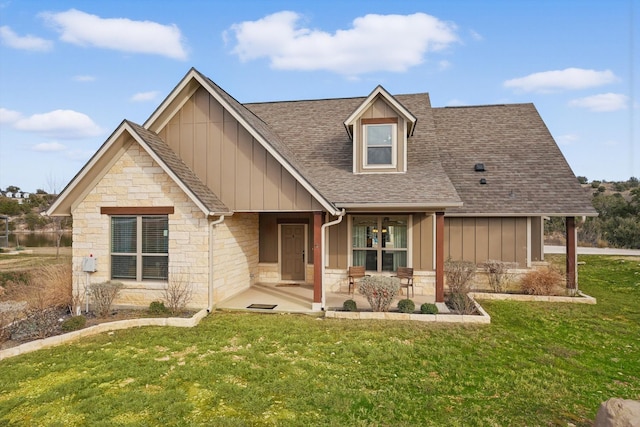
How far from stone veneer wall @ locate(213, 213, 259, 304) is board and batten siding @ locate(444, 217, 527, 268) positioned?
22.4 feet

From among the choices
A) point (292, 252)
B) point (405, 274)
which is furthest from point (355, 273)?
point (292, 252)

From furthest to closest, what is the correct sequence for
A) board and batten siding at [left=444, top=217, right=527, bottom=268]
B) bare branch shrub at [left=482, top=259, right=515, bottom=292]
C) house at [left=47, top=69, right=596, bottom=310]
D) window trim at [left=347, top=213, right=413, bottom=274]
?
board and batten siding at [left=444, top=217, right=527, bottom=268], bare branch shrub at [left=482, top=259, right=515, bottom=292], window trim at [left=347, top=213, right=413, bottom=274], house at [left=47, top=69, right=596, bottom=310]

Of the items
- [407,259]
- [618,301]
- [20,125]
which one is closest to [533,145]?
[618,301]

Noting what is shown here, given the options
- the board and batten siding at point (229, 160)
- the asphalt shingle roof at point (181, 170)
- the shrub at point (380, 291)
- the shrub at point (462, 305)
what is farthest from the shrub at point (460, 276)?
the asphalt shingle roof at point (181, 170)

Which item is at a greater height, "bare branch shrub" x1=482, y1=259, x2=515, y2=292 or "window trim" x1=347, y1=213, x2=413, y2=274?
"window trim" x1=347, y1=213, x2=413, y2=274

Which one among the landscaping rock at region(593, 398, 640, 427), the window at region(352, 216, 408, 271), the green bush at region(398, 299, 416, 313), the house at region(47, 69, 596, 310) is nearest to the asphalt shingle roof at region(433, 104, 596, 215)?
the house at region(47, 69, 596, 310)

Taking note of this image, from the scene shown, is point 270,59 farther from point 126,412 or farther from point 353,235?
point 126,412

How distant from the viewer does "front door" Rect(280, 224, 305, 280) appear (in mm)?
13172

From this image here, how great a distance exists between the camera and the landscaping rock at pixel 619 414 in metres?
3.47

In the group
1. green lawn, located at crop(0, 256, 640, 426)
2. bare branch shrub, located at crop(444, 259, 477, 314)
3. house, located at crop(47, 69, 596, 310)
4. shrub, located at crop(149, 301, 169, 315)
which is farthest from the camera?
bare branch shrub, located at crop(444, 259, 477, 314)

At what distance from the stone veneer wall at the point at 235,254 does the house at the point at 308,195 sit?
0.21 ft

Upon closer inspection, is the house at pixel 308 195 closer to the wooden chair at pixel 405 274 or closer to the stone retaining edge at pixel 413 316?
the wooden chair at pixel 405 274

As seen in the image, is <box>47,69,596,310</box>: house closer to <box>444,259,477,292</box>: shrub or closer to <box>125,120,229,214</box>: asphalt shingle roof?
<box>125,120,229,214</box>: asphalt shingle roof

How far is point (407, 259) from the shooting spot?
11617 mm
